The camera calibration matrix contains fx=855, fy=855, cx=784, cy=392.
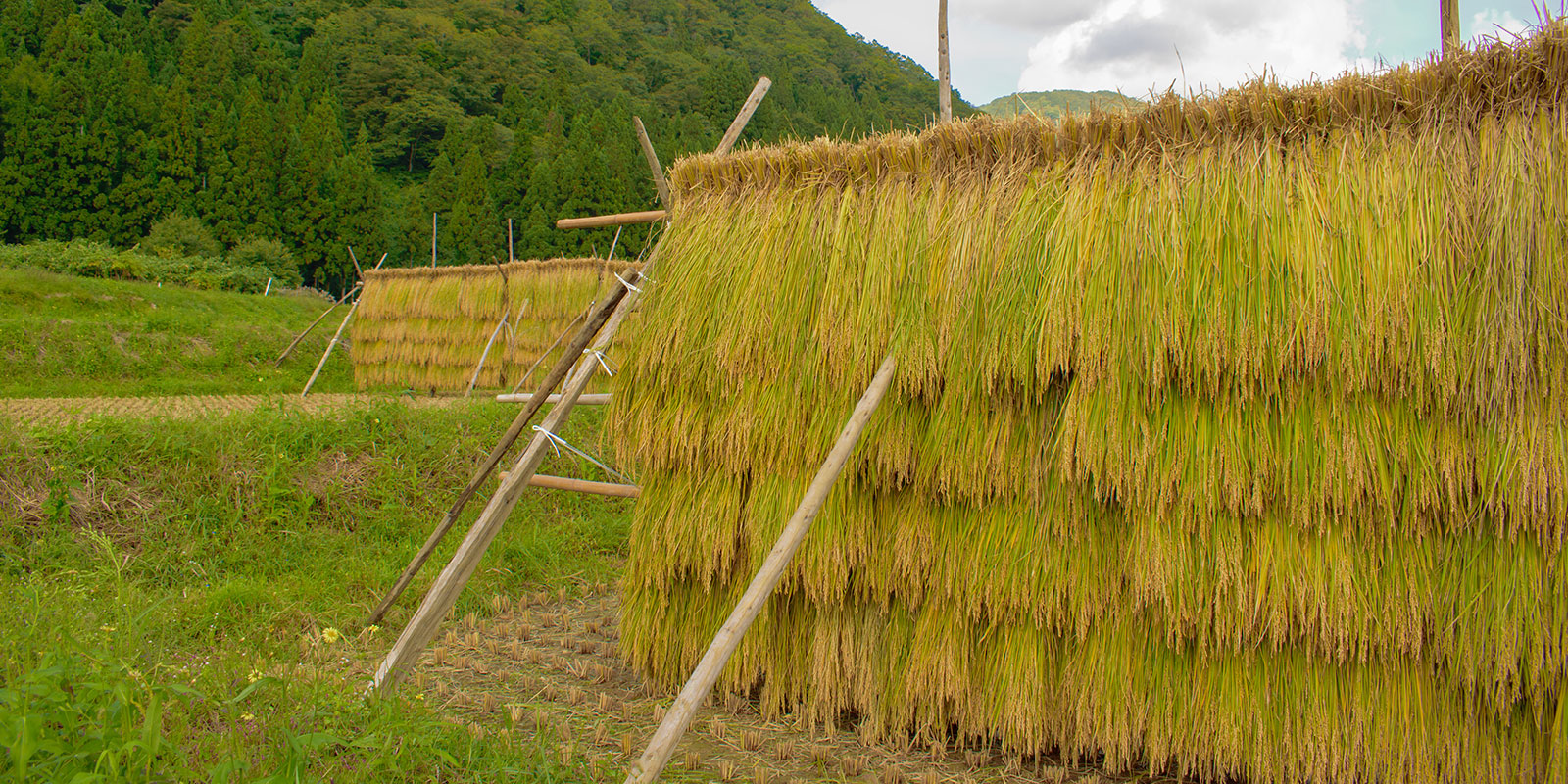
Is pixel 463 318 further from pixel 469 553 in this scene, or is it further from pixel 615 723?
pixel 615 723

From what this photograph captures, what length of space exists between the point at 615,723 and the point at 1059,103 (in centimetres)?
286

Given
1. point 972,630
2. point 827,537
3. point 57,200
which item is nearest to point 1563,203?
point 972,630

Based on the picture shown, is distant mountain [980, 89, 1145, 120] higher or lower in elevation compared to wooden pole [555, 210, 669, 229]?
higher

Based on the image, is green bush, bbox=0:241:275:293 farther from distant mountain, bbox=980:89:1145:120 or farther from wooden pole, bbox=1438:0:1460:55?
wooden pole, bbox=1438:0:1460:55

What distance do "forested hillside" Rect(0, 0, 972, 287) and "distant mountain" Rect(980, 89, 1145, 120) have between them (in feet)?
25.9

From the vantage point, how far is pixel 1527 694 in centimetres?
224

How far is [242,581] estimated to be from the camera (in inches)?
176

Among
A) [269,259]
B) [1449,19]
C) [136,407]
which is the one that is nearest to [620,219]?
[1449,19]

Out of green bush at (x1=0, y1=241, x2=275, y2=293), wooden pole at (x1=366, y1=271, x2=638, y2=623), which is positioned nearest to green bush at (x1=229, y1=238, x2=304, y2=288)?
green bush at (x1=0, y1=241, x2=275, y2=293)

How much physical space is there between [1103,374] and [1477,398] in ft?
3.05

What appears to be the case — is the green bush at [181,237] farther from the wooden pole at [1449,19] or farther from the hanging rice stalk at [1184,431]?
the wooden pole at [1449,19]

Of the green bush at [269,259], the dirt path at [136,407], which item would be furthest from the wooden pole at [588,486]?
the green bush at [269,259]

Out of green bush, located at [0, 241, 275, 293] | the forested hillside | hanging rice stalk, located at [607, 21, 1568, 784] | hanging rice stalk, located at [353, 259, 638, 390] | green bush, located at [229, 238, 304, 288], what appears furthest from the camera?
the forested hillside

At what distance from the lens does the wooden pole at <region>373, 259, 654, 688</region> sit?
316cm
